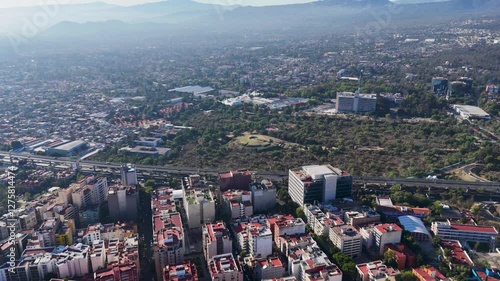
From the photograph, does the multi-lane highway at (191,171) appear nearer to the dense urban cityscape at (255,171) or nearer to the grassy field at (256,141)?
the dense urban cityscape at (255,171)

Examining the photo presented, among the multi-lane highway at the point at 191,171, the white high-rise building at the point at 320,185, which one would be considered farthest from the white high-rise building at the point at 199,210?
the multi-lane highway at the point at 191,171

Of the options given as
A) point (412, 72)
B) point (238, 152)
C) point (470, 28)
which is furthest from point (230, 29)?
point (238, 152)

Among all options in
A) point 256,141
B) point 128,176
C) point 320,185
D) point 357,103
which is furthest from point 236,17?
point 320,185

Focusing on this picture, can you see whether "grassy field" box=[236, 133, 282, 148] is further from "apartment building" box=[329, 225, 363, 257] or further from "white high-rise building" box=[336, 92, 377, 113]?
"apartment building" box=[329, 225, 363, 257]

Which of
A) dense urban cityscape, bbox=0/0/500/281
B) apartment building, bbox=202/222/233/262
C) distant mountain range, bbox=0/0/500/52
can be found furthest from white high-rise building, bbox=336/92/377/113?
distant mountain range, bbox=0/0/500/52

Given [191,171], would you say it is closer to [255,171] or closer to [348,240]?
[255,171]
